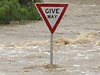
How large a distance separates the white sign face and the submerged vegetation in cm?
1256

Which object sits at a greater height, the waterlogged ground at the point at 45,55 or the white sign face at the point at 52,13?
the white sign face at the point at 52,13

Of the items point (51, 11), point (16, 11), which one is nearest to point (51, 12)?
point (51, 11)

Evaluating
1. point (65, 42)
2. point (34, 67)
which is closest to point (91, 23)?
point (65, 42)

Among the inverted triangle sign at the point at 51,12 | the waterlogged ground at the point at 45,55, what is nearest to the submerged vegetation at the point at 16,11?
the waterlogged ground at the point at 45,55

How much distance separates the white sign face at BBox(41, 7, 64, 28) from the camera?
33.3ft

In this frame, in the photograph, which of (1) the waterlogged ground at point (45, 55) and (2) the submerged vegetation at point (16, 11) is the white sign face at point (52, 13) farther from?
(2) the submerged vegetation at point (16, 11)

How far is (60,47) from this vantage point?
14.2 m

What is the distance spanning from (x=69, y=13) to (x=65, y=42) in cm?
1666

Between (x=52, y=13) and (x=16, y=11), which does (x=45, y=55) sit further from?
(x=16, y=11)

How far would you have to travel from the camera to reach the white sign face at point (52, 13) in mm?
10148

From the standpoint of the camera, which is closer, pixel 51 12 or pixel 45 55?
pixel 51 12

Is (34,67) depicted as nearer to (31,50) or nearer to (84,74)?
(84,74)

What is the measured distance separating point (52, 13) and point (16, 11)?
45.7 ft

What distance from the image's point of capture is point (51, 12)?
33.4 ft
